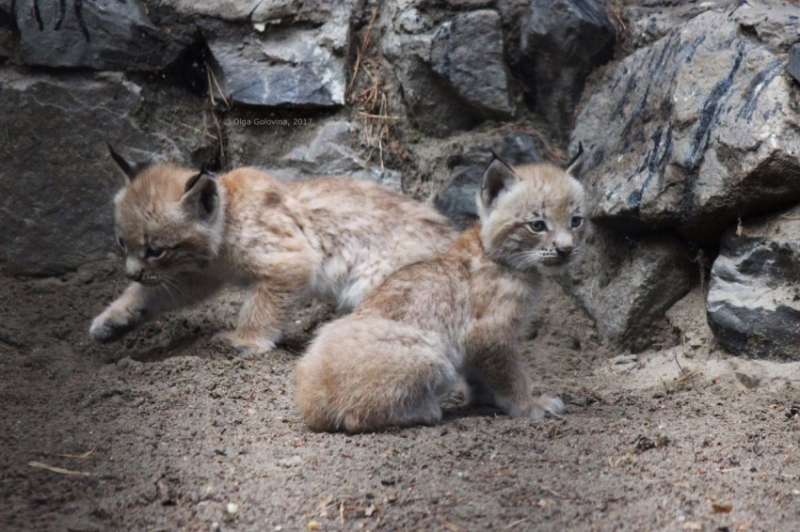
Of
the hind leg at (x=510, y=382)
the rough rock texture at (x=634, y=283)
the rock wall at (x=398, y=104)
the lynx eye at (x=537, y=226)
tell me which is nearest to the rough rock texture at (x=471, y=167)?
the rock wall at (x=398, y=104)

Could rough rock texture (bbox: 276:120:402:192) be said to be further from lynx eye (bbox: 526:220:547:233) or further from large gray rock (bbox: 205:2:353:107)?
lynx eye (bbox: 526:220:547:233)

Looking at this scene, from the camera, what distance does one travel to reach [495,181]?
6035 mm

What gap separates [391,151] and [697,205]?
2.86 metres

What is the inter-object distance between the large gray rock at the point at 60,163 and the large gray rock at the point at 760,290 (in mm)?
4623

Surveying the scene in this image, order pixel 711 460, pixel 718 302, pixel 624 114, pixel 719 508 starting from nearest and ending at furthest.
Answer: pixel 719 508, pixel 711 460, pixel 718 302, pixel 624 114

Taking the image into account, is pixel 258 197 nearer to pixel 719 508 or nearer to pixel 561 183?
pixel 561 183

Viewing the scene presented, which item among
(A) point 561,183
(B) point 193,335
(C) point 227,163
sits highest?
(A) point 561,183

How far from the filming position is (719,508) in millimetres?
4094

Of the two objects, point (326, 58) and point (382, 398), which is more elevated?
point (326, 58)

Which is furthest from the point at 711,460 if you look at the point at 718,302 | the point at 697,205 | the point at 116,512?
the point at 116,512

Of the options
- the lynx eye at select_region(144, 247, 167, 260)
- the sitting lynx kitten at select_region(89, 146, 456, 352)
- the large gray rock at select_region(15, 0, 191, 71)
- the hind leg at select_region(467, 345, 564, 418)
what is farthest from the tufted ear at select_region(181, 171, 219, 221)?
the hind leg at select_region(467, 345, 564, 418)

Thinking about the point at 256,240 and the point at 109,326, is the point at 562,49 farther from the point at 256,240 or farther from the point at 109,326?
the point at 109,326

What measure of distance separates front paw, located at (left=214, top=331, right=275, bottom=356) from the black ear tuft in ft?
6.45

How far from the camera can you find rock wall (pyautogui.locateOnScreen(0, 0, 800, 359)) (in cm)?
643
